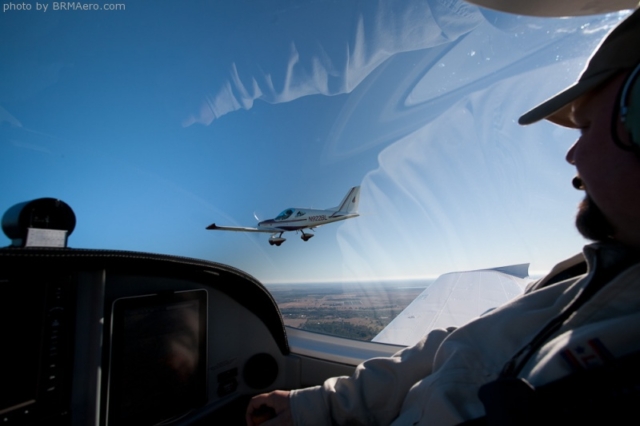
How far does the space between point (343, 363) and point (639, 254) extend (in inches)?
57.1

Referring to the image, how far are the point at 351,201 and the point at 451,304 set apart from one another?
9252 mm

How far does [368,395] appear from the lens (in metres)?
1.02

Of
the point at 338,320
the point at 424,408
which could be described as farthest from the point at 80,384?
the point at 338,320

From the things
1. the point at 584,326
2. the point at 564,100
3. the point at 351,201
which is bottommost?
the point at 584,326

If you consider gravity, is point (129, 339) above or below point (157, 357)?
above

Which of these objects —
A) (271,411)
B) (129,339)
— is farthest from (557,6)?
(129,339)

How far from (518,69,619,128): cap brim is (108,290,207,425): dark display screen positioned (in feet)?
5.12

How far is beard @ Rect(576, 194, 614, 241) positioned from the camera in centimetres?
79

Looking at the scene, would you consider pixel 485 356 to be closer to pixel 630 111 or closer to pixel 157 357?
pixel 630 111

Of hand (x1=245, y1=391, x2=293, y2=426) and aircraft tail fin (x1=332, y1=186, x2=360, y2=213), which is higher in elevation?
aircraft tail fin (x1=332, y1=186, x2=360, y2=213)

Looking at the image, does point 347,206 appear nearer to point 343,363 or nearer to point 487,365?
point 343,363

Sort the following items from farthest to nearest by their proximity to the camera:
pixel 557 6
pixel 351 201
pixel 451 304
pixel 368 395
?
pixel 351 201
pixel 451 304
pixel 557 6
pixel 368 395

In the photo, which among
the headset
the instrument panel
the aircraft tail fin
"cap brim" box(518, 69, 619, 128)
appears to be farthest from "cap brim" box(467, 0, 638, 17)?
the aircraft tail fin

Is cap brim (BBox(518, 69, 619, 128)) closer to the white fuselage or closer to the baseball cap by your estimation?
the baseball cap
